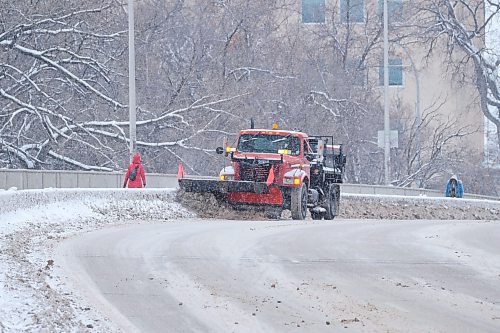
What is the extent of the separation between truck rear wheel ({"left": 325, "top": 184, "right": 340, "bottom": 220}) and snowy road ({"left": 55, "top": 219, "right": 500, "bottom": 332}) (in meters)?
10.9

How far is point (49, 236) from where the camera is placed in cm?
1762

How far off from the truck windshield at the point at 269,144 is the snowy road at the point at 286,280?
27.2 ft

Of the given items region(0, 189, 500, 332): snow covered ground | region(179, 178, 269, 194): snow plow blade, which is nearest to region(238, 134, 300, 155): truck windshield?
region(179, 178, 269, 194): snow plow blade

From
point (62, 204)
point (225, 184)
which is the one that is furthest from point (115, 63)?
point (62, 204)

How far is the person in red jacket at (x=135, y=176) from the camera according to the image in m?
28.2

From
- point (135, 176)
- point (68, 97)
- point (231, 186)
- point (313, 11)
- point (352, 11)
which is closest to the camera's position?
point (231, 186)

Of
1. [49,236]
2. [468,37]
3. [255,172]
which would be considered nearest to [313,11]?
[468,37]

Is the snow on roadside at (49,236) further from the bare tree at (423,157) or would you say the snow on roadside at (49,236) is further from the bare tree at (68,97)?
the bare tree at (423,157)

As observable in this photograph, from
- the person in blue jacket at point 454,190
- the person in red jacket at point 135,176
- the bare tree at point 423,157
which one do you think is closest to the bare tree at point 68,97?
the person in red jacket at point 135,176

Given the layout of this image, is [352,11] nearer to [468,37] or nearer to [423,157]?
[468,37]

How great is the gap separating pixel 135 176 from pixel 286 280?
53.9ft

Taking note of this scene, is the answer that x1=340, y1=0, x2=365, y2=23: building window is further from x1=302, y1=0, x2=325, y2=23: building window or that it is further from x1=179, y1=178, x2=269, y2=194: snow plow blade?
x1=179, y1=178, x2=269, y2=194: snow plow blade

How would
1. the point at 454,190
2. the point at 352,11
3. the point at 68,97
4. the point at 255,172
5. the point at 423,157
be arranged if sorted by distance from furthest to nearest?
1. the point at 423,157
2. the point at 352,11
3. the point at 454,190
4. the point at 68,97
5. the point at 255,172

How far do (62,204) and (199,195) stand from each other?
17.9ft
